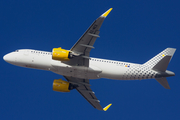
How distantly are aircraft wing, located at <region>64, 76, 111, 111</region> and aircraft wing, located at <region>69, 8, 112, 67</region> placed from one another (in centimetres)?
751

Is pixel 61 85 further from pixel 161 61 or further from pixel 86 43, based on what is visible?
pixel 161 61

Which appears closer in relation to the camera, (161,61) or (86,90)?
(161,61)

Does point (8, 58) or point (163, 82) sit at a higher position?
point (8, 58)

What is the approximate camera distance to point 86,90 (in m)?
49.6

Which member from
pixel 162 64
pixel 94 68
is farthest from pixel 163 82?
pixel 94 68

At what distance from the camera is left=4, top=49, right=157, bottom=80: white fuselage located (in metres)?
42.2

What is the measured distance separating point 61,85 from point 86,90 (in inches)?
227

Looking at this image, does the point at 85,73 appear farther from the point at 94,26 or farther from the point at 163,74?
the point at 163,74

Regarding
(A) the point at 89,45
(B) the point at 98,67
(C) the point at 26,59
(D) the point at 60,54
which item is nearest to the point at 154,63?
(B) the point at 98,67

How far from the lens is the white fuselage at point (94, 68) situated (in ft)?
138

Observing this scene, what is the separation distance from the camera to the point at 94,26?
3531cm

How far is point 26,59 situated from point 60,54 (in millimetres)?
8599

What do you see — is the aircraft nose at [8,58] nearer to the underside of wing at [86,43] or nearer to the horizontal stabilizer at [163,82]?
the underside of wing at [86,43]

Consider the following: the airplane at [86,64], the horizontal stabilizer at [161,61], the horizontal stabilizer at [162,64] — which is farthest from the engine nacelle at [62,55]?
the horizontal stabilizer at [162,64]
